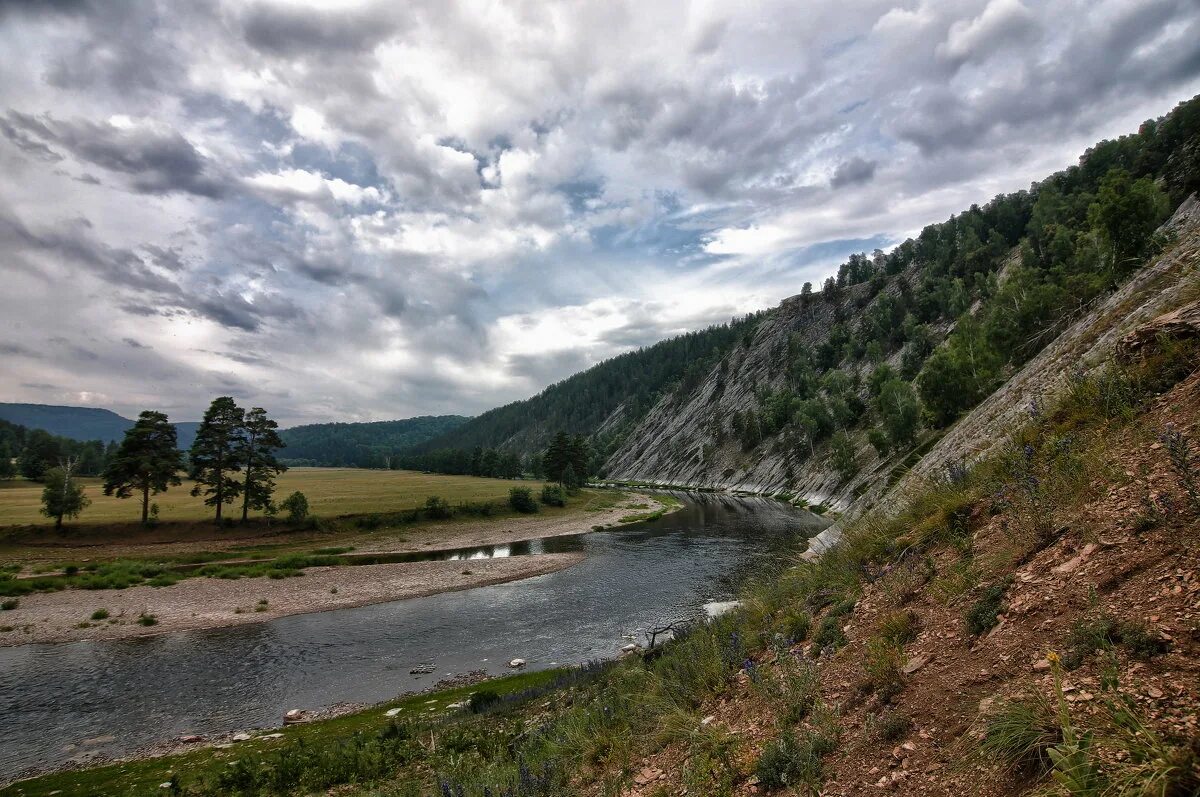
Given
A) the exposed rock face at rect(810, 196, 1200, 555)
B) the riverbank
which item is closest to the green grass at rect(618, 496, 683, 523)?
the riverbank

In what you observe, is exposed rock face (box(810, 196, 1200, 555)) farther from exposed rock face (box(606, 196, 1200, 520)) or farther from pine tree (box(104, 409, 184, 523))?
pine tree (box(104, 409, 184, 523))

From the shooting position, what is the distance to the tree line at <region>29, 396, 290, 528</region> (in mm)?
54000

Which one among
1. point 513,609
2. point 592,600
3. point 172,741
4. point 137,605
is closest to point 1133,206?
point 592,600

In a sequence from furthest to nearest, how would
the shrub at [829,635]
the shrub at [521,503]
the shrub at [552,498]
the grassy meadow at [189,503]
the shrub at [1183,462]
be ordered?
the shrub at [552,498] < the shrub at [521,503] < the grassy meadow at [189,503] < the shrub at [829,635] < the shrub at [1183,462]

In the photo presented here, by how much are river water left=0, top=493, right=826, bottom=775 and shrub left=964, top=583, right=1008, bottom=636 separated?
14704 mm

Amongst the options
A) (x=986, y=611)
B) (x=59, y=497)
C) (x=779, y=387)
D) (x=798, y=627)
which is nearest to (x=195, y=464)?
(x=59, y=497)

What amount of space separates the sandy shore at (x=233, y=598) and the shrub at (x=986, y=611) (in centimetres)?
3835

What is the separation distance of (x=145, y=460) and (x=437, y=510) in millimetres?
32788

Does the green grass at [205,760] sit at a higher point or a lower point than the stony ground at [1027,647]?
lower

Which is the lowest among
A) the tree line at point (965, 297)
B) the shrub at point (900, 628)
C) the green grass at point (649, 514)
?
the green grass at point (649, 514)

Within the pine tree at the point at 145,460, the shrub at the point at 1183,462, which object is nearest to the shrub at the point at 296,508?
the pine tree at the point at 145,460

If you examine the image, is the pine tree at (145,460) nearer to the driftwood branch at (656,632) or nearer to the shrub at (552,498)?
the shrub at (552,498)

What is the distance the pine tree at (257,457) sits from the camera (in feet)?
196

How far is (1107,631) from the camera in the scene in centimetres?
381
